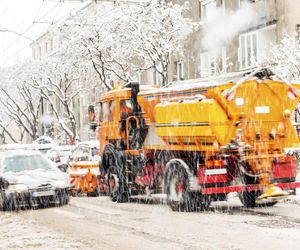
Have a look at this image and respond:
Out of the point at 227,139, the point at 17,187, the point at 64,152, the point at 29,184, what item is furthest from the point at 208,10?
the point at 227,139

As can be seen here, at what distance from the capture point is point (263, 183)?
43.5ft

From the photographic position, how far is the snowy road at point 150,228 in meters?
9.37

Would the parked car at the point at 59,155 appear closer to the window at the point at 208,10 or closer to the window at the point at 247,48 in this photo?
the window at the point at 247,48

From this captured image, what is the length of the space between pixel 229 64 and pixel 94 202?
47.1 ft

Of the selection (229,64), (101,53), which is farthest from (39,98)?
(229,64)

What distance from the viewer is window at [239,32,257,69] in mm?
28091

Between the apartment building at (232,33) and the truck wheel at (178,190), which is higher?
the apartment building at (232,33)

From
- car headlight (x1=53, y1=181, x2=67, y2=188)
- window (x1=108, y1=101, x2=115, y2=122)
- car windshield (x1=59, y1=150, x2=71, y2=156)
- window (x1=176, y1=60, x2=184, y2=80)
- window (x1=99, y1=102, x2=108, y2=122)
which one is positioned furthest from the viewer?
window (x1=176, y1=60, x2=184, y2=80)

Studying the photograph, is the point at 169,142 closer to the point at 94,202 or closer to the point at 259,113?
the point at 259,113

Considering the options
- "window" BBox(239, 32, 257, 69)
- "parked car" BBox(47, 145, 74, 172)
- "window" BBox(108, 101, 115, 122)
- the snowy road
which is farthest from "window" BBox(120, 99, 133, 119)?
"window" BBox(239, 32, 257, 69)

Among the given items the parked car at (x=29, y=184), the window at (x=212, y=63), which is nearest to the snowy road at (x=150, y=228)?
the parked car at (x=29, y=184)

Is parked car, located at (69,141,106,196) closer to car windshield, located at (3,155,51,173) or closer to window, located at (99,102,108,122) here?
window, located at (99,102,108,122)

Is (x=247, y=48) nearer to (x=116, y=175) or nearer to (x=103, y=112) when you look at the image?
(x=103, y=112)

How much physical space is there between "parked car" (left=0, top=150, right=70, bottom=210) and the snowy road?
1.37 feet
